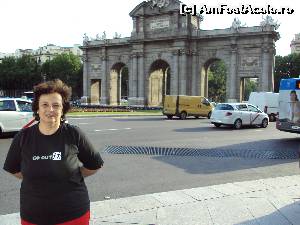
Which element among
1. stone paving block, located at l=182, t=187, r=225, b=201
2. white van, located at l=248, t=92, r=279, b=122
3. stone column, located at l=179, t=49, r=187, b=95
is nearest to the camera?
stone paving block, located at l=182, t=187, r=225, b=201

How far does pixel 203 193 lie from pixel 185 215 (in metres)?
1.34

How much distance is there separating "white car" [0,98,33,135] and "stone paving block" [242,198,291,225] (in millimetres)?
11668

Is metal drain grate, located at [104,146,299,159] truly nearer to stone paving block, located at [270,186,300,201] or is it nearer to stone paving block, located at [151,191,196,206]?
stone paving block, located at [270,186,300,201]

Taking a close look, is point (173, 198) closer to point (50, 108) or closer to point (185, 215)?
point (185, 215)

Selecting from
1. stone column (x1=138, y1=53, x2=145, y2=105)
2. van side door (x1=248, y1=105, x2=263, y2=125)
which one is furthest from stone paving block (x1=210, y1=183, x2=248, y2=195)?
stone column (x1=138, y1=53, x2=145, y2=105)

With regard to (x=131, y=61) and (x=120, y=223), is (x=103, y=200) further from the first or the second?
(x=131, y=61)

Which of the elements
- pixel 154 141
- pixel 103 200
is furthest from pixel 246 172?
pixel 154 141

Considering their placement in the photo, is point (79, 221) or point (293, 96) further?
point (293, 96)

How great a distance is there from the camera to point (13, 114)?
15.8 meters

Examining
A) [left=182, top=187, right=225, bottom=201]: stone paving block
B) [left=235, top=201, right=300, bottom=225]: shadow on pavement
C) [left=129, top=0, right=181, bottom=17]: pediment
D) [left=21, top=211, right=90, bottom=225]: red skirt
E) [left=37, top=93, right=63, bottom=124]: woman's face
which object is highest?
[left=129, top=0, right=181, bottom=17]: pediment

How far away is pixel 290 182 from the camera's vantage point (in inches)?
319

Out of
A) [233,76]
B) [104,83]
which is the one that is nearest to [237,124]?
[233,76]

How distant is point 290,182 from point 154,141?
8048 mm

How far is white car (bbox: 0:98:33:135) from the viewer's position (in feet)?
51.2
